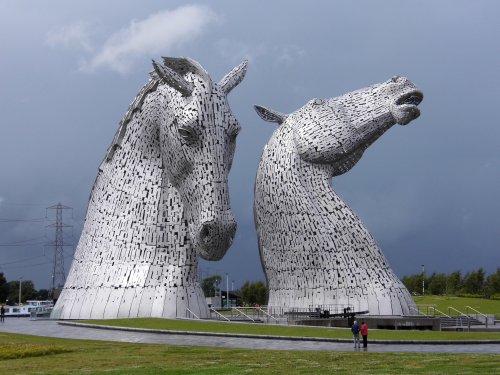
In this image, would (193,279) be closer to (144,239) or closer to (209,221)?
(144,239)

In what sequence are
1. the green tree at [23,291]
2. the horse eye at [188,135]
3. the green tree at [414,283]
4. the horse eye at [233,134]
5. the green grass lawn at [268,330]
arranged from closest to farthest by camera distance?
1. the horse eye at [188,135]
2. the horse eye at [233,134]
3. the green grass lawn at [268,330]
4. the green tree at [414,283]
5. the green tree at [23,291]

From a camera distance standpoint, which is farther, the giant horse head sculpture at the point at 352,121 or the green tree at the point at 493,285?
the green tree at the point at 493,285

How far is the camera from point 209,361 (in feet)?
46.6

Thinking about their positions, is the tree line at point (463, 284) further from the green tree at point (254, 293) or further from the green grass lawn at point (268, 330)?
the green grass lawn at point (268, 330)

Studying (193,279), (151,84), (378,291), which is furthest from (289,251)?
(151,84)

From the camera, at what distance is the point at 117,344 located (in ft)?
57.9

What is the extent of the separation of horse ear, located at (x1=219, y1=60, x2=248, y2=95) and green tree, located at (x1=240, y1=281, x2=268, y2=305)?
45.7m

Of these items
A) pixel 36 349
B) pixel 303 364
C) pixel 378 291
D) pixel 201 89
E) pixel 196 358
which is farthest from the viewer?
pixel 378 291

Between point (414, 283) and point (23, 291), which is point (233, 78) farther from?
point (23, 291)

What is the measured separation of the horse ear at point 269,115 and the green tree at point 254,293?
32419 mm

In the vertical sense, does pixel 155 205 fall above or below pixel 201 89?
below

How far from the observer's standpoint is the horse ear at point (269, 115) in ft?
112

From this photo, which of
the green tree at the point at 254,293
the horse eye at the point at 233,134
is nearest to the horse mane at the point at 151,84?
the horse eye at the point at 233,134

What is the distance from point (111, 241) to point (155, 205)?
5.66ft
